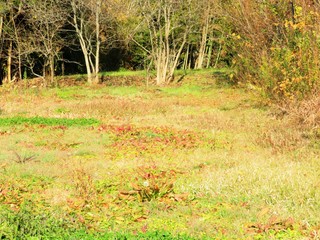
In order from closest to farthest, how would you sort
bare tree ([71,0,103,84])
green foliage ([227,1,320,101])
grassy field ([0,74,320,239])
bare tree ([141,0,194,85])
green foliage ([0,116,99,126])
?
grassy field ([0,74,320,239])
green foliage ([227,1,320,101])
green foliage ([0,116,99,126])
bare tree ([71,0,103,84])
bare tree ([141,0,194,85])

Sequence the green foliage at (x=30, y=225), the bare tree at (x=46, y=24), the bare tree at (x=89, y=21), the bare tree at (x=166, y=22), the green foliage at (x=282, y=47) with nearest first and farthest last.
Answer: the green foliage at (x=30, y=225)
the green foliage at (x=282, y=47)
the bare tree at (x=46, y=24)
the bare tree at (x=89, y=21)
the bare tree at (x=166, y=22)

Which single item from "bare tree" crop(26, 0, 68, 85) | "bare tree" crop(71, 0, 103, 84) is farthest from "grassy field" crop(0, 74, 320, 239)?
"bare tree" crop(71, 0, 103, 84)

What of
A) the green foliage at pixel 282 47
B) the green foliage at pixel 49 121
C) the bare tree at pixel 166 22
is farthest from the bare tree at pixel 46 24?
the green foliage at pixel 49 121

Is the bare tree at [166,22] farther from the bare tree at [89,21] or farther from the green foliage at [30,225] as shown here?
the green foliage at [30,225]

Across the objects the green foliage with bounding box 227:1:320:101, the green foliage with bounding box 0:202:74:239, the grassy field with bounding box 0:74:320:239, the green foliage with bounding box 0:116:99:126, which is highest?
the green foliage with bounding box 227:1:320:101

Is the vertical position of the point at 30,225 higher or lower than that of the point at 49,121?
higher

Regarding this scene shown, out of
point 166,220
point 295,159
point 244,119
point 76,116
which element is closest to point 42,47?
point 76,116

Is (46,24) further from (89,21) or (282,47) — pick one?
(282,47)

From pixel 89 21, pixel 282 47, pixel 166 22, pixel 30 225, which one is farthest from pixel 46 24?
pixel 30 225

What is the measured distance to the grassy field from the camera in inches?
234

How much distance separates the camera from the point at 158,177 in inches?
325

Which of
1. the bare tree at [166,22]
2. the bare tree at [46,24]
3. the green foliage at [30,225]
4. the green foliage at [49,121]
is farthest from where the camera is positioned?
the bare tree at [166,22]

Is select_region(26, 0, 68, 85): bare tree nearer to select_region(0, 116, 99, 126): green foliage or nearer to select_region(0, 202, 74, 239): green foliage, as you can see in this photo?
select_region(0, 116, 99, 126): green foliage

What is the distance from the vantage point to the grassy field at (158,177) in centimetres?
594
